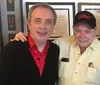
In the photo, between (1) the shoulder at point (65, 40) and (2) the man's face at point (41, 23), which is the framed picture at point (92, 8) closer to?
(1) the shoulder at point (65, 40)

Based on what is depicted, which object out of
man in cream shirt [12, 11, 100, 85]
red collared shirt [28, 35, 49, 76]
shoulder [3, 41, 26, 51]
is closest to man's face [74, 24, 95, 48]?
man in cream shirt [12, 11, 100, 85]

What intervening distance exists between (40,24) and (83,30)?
0.32 m

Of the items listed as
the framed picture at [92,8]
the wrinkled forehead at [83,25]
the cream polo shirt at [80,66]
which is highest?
the framed picture at [92,8]

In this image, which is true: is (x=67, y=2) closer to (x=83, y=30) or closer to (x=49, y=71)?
(x=83, y=30)

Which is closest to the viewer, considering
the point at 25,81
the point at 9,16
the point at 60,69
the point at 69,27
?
the point at 25,81

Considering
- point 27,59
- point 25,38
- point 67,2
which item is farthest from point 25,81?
point 67,2

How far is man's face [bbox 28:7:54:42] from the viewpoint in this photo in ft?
4.80

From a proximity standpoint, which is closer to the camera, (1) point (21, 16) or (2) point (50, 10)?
(2) point (50, 10)

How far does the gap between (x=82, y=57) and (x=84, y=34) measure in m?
0.18

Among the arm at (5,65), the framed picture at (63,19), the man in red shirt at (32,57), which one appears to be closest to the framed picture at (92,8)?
the framed picture at (63,19)

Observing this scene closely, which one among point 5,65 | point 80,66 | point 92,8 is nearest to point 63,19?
point 92,8

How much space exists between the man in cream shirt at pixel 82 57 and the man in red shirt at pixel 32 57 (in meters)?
0.10

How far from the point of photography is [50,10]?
152 centimetres

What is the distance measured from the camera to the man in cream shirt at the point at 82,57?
1524 mm
